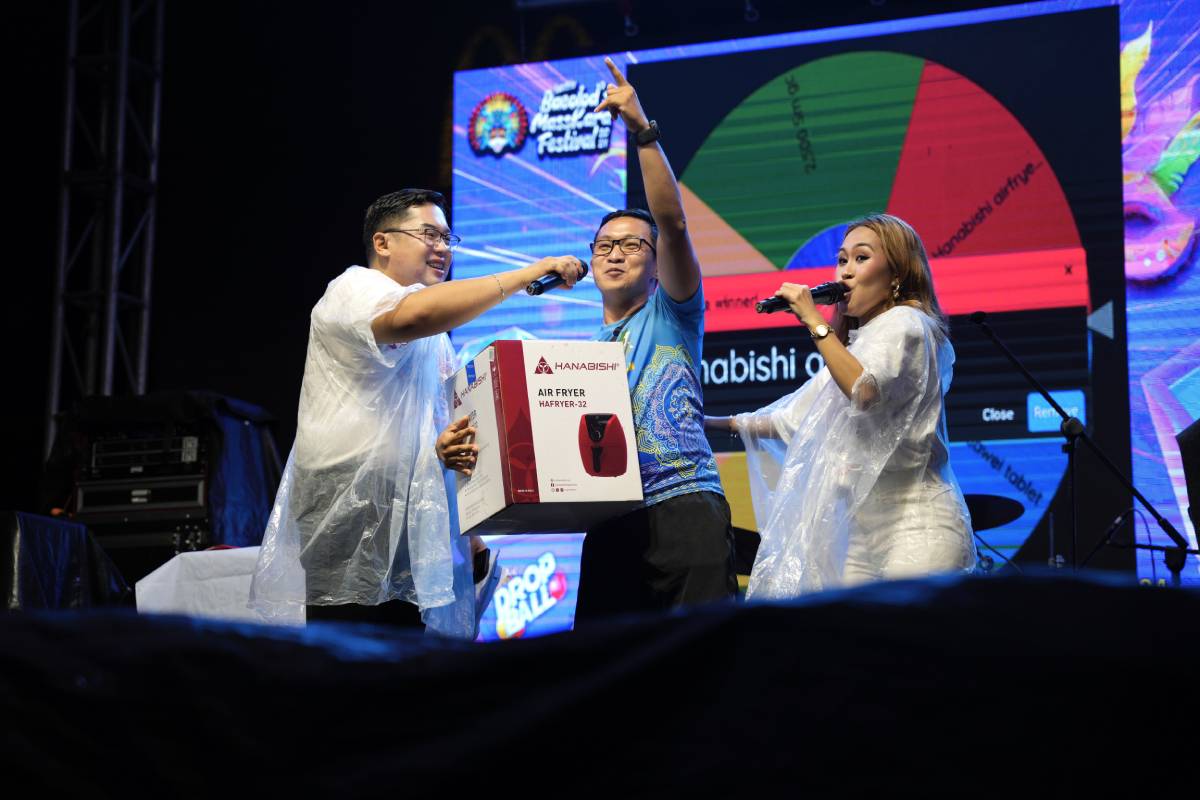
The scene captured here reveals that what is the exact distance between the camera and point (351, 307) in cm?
255

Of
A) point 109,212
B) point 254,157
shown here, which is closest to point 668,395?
point 109,212

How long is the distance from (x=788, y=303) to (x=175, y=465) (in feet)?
10.0

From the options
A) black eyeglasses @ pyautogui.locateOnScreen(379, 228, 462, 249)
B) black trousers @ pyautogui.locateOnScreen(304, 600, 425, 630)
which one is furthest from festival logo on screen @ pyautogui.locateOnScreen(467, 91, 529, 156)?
black trousers @ pyautogui.locateOnScreen(304, 600, 425, 630)

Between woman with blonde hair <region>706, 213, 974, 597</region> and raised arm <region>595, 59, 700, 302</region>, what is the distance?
12.5 inches

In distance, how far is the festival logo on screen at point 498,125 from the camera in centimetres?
535

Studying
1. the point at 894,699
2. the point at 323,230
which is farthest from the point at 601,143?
the point at 894,699

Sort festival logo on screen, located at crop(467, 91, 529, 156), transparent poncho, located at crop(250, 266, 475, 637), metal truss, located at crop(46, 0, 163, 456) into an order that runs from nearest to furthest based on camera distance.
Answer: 1. transparent poncho, located at crop(250, 266, 475, 637)
2. festival logo on screen, located at crop(467, 91, 529, 156)
3. metal truss, located at crop(46, 0, 163, 456)

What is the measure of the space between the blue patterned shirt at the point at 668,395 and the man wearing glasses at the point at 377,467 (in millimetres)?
188

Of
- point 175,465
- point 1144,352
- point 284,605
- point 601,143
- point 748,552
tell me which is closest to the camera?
point 284,605

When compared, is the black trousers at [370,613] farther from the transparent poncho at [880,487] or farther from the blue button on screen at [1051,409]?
the blue button on screen at [1051,409]

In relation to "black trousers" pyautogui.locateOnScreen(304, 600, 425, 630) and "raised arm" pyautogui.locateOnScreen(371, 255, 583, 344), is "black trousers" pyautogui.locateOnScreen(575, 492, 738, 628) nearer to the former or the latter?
"black trousers" pyautogui.locateOnScreen(304, 600, 425, 630)

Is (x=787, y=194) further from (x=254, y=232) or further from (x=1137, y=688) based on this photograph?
(x=1137, y=688)

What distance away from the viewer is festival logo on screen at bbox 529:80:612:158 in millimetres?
5237

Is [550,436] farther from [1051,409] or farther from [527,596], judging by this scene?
[1051,409]
